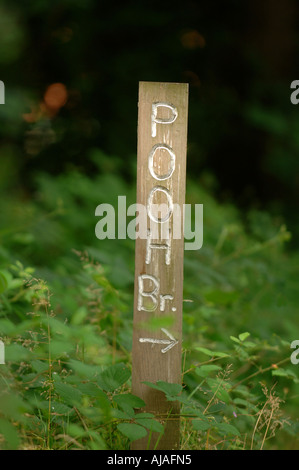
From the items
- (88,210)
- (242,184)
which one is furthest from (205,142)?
(88,210)

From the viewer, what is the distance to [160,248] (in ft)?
6.83

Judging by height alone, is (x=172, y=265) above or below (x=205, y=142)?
below

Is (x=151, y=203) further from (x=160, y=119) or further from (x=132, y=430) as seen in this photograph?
(x=132, y=430)

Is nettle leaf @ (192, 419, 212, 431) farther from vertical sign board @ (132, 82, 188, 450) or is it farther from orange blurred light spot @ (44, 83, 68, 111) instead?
orange blurred light spot @ (44, 83, 68, 111)

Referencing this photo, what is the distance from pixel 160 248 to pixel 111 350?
3.13 ft

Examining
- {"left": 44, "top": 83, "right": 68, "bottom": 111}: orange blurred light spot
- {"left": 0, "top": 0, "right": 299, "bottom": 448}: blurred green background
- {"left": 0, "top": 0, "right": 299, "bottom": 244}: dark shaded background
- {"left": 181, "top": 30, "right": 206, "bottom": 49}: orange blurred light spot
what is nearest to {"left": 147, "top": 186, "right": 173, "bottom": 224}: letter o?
{"left": 0, "top": 0, "right": 299, "bottom": 448}: blurred green background

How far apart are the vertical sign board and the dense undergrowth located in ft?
0.27

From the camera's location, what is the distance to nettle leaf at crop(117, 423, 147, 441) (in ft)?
5.95

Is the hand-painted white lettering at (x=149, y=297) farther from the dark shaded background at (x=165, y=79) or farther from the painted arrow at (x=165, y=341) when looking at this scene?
the dark shaded background at (x=165, y=79)

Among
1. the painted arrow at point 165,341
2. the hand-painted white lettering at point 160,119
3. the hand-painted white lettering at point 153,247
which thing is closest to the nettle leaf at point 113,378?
the painted arrow at point 165,341

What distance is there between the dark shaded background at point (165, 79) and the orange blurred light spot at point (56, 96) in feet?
0.06
